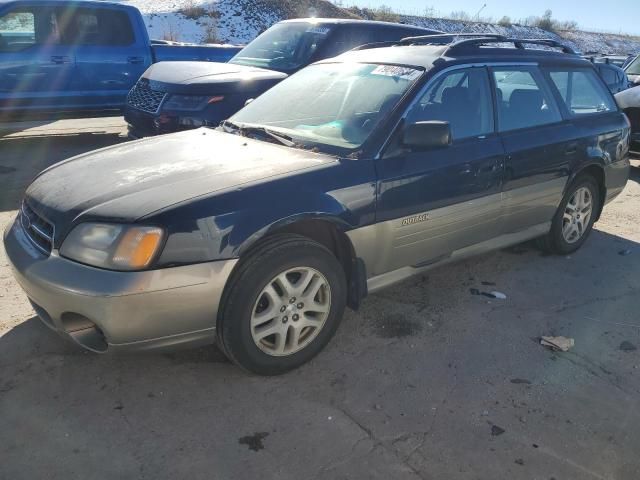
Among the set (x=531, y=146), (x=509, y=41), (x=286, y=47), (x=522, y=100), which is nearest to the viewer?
(x=531, y=146)

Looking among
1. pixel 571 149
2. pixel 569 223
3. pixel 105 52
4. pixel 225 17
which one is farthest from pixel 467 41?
pixel 225 17

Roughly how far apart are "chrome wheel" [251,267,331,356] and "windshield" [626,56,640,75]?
35.5 ft

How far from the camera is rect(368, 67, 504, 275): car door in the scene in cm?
326

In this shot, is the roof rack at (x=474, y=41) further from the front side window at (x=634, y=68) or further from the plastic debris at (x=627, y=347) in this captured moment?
the front side window at (x=634, y=68)

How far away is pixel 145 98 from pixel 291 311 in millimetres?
4678

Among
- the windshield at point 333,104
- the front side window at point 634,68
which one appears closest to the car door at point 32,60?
the windshield at point 333,104

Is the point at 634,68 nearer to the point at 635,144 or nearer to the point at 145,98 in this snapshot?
the point at 635,144

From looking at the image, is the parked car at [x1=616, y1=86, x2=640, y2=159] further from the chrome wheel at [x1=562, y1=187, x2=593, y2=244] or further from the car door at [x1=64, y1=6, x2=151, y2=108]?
the car door at [x1=64, y1=6, x2=151, y2=108]

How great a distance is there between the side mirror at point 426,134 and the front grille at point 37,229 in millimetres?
1976

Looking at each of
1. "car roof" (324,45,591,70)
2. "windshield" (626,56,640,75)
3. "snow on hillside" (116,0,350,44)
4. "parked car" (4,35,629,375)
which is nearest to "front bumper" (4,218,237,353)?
"parked car" (4,35,629,375)

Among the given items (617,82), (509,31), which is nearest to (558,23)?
(509,31)

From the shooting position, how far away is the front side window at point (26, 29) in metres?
7.66

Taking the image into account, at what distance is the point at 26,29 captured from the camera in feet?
26.0

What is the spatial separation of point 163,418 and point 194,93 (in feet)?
14.5
